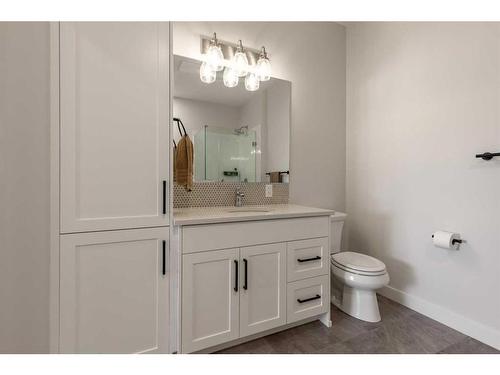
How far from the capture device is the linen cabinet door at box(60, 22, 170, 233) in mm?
1092

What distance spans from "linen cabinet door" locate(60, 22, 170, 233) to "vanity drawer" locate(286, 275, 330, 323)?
968 millimetres

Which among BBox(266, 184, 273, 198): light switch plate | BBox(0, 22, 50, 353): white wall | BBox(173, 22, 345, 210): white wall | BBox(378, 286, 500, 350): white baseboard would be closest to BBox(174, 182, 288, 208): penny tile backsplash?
BBox(266, 184, 273, 198): light switch plate

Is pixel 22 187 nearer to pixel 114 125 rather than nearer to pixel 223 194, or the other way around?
pixel 114 125

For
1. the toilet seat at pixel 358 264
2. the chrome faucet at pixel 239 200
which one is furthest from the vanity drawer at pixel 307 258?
the chrome faucet at pixel 239 200

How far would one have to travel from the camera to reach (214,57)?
6.07ft

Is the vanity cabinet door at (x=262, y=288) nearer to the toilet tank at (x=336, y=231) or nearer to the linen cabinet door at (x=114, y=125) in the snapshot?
the linen cabinet door at (x=114, y=125)

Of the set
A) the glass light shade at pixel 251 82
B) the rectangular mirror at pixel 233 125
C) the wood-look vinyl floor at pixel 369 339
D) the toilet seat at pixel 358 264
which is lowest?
the wood-look vinyl floor at pixel 369 339

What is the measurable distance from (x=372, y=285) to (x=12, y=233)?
1916 millimetres

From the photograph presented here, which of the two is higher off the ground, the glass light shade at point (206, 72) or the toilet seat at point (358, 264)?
the glass light shade at point (206, 72)

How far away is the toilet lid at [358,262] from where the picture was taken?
5.81 feet

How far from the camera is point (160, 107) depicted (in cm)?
127

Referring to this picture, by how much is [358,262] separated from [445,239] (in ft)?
1.91

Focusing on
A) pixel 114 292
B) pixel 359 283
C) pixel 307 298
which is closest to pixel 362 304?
pixel 359 283
